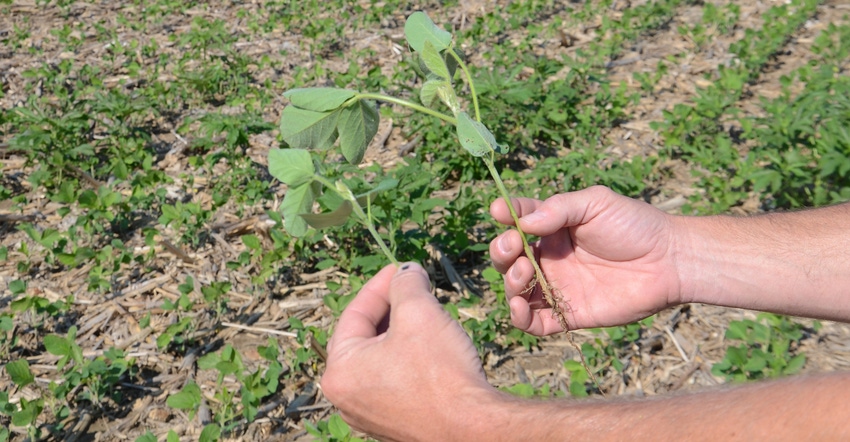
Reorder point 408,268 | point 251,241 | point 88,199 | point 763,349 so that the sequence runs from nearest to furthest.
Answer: point 408,268, point 763,349, point 251,241, point 88,199

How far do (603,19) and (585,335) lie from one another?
12.9 ft

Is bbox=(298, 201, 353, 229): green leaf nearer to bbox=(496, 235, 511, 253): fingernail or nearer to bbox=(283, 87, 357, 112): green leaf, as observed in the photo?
bbox=(283, 87, 357, 112): green leaf

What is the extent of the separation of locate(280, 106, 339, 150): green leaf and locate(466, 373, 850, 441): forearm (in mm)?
643

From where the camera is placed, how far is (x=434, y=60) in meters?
1.43

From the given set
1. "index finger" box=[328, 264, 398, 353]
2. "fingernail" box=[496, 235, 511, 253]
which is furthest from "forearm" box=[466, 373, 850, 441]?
"fingernail" box=[496, 235, 511, 253]

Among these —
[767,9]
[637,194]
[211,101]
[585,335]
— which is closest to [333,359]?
[585,335]

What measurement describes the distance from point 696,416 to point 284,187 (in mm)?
3120

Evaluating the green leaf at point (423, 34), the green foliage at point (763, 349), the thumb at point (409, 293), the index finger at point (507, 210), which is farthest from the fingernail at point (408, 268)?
the green foliage at point (763, 349)

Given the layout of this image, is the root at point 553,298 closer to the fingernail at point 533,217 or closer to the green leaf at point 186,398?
the fingernail at point 533,217

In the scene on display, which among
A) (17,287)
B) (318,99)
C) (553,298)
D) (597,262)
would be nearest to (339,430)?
(553,298)

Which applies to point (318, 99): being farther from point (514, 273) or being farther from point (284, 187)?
point (284, 187)

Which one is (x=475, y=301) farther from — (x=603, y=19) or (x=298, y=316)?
(x=603, y=19)

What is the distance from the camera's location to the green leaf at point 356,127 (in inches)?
57.9

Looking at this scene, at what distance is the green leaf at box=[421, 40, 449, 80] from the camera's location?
1422 mm
